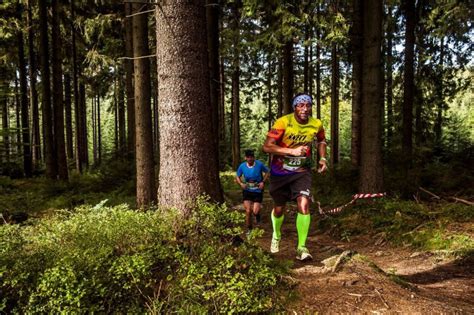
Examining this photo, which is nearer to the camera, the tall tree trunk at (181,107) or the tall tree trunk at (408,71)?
the tall tree trunk at (181,107)

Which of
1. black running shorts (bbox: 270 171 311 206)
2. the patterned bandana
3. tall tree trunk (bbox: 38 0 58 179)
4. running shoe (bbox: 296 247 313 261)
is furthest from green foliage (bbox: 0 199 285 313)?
tall tree trunk (bbox: 38 0 58 179)

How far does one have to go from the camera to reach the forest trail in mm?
3484

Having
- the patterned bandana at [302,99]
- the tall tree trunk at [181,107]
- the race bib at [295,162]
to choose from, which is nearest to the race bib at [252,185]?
the race bib at [295,162]

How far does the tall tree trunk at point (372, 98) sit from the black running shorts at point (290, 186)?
14.1 ft

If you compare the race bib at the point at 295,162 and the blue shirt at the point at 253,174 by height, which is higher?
Result: the race bib at the point at 295,162

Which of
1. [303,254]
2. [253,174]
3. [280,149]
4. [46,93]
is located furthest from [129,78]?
[303,254]

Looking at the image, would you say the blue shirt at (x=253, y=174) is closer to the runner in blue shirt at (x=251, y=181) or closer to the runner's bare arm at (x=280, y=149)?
the runner in blue shirt at (x=251, y=181)

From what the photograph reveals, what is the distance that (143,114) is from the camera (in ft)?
28.5

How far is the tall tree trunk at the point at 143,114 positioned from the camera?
8531mm

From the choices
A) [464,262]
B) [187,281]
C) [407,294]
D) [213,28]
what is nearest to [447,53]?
[213,28]

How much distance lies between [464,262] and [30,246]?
6027 mm

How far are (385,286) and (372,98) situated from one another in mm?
5967

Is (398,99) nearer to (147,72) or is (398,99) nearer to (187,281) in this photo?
(147,72)

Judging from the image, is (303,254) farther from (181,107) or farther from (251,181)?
(251,181)
